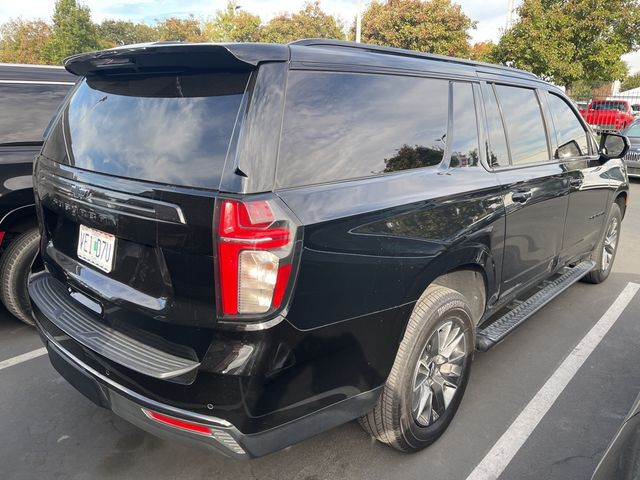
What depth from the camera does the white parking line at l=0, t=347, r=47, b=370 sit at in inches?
133

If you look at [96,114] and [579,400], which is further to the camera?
[579,400]

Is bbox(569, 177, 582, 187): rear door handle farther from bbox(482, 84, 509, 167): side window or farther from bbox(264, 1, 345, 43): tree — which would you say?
bbox(264, 1, 345, 43): tree

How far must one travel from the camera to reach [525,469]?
8.01ft

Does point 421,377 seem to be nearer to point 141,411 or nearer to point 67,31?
point 141,411

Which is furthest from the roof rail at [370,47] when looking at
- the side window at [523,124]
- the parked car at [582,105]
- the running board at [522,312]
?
the parked car at [582,105]

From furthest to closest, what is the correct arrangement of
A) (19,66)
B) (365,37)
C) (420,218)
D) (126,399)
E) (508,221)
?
(365,37)
(19,66)
(508,221)
(420,218)
(126,399)

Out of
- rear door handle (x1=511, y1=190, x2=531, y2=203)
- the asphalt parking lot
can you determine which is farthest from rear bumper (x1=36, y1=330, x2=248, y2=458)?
rear door handle (x1=511, y1=190, x2=531, y2=203)

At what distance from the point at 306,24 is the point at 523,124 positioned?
3442cm

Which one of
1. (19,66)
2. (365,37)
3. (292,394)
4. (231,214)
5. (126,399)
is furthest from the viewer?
(365,37)

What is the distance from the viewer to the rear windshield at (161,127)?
69.4 inches

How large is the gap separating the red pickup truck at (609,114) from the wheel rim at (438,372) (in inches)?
819

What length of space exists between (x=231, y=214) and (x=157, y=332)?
0.59m

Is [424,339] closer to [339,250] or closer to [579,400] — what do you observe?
[339,250]

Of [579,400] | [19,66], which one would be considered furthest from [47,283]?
[579,400]
